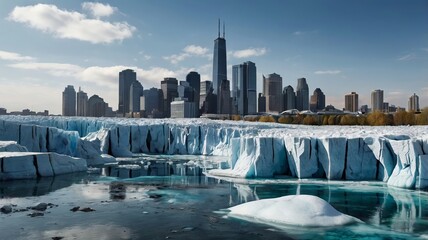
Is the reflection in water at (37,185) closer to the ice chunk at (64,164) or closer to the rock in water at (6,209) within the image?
the ice chunk at (64,164)

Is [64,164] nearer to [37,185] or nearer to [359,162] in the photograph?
[37,185]

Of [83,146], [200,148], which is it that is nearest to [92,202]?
[83,146]

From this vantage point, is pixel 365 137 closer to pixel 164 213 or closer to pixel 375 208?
pixel 375 208

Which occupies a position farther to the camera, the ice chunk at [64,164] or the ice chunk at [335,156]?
the ice chunk at [64,164]

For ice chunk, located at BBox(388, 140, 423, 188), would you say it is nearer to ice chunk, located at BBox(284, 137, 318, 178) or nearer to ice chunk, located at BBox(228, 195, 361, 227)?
ice chunk, located at BBox(284, 137, 318, 178)

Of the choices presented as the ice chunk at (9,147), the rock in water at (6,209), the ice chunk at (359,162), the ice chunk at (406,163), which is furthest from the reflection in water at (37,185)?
the ice chunk at (406,163)

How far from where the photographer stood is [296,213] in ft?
53.8

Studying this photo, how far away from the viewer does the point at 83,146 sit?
40594 millimetres

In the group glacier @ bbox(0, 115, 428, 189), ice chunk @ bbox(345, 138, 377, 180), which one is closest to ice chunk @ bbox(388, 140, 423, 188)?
glacier @ bbox(0, 115, 428, 189)

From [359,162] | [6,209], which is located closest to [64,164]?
[6,209]

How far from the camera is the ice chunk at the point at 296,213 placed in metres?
16.0

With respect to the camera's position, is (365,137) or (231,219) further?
(365,137)

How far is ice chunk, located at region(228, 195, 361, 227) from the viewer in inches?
628

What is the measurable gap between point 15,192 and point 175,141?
111ft
